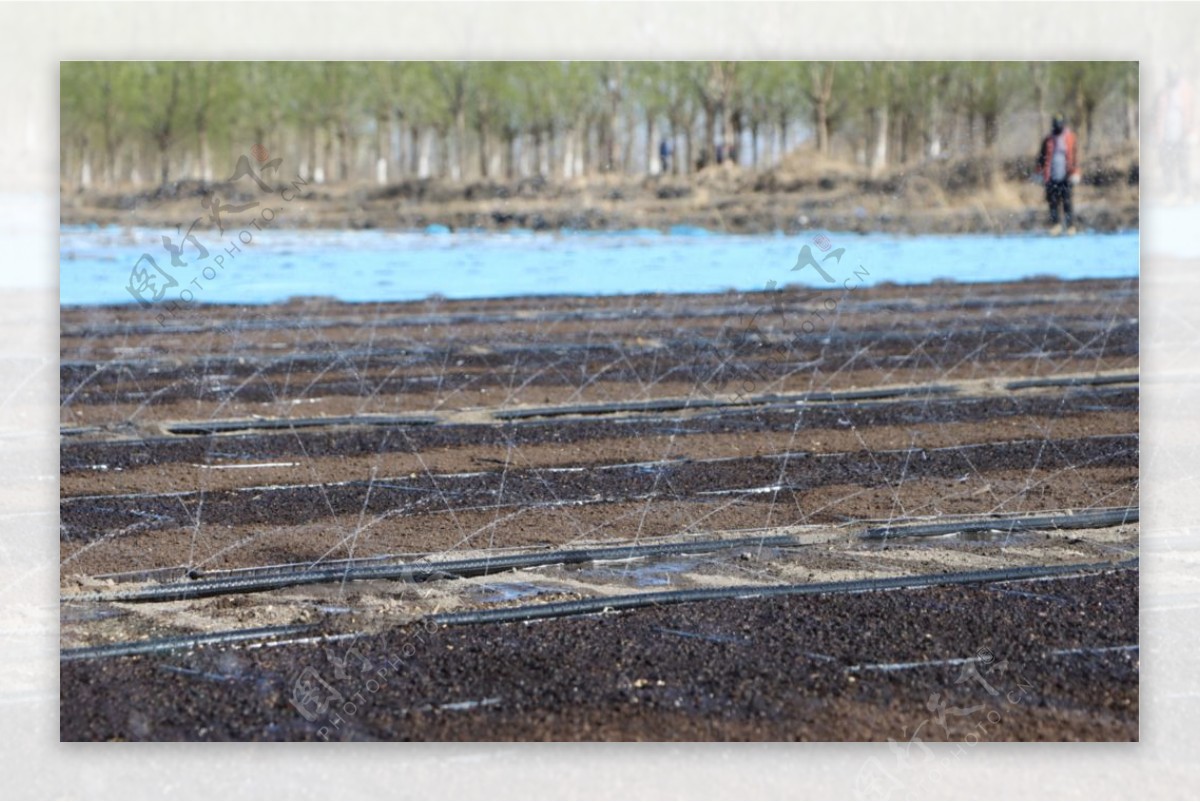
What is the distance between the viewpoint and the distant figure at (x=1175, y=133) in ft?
28.8

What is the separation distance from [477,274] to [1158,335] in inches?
293

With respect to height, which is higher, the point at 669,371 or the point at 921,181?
the point at 921,181

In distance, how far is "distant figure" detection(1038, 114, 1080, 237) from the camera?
17.3m

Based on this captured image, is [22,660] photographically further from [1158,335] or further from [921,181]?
[921,181]

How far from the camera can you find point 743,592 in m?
5.22

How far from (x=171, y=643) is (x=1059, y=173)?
15.4m

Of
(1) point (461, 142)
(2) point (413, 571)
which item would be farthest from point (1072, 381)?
(1) point (461, 142)

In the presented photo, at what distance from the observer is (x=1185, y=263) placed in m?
12.5

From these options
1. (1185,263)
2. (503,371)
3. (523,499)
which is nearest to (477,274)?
(503,371)

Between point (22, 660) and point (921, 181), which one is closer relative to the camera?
point (22, 660)
